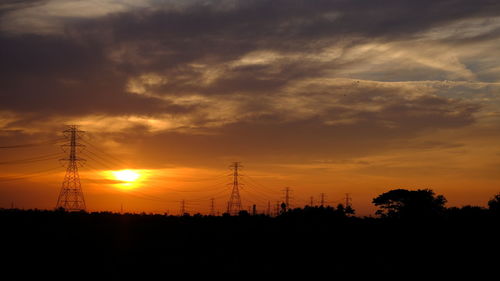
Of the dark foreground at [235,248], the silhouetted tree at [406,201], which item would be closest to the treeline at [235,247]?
the dark foreground at [235,248]

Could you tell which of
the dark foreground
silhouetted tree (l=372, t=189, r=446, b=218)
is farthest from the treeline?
silhouetted tree (l=372, t=189, r=446, b=218)

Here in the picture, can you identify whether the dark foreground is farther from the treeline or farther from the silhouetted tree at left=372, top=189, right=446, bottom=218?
the silhouetted tree at left=372, top=189, right=446, bottom=218

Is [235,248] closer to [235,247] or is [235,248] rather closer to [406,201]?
[235,247]

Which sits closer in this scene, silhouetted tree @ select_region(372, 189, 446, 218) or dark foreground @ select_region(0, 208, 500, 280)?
dark foreground @ select_region(0, 208, 500, 280)

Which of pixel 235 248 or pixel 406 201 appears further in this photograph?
pixel 406 201

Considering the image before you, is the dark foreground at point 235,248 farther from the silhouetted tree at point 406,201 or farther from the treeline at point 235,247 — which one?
the silhouetted tree at point 406,201

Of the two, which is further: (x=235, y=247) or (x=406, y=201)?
(x=406, y=201)

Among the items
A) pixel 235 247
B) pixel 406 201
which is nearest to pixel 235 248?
pixel 235 247

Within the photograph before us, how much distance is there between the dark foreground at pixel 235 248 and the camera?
135 ft

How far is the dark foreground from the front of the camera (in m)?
41.2

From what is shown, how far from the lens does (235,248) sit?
51.3 m

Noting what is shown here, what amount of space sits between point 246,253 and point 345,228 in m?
19.6

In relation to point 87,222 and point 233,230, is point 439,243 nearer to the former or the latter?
point 233,230

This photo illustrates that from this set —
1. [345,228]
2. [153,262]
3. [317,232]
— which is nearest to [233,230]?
[317,232]
